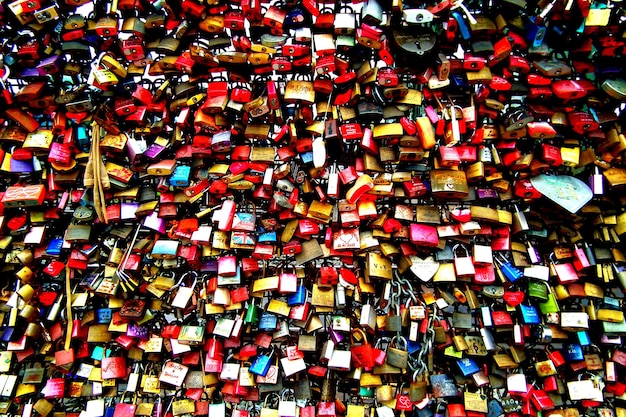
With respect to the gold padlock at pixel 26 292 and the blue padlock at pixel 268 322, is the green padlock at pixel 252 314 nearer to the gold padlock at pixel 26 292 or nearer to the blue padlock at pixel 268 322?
the blue padlock at pixel 268 322

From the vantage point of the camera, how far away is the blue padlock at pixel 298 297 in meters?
3.28

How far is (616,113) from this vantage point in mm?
3223

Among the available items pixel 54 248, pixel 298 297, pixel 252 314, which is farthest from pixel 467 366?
pixel 54 248

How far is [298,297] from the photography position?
10.8 feet

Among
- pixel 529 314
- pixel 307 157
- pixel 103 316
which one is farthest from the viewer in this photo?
pixel 103 316

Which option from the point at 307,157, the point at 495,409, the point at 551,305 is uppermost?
the point at 307,157

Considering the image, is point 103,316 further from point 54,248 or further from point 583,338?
point 583,338

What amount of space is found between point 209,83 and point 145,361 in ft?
6.68

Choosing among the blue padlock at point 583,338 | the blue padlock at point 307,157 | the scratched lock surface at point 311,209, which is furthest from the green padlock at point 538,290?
the blue padlock at point 307,157

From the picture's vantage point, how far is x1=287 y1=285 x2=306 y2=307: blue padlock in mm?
3281

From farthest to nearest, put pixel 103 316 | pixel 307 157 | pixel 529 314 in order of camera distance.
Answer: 1. pixel 103 316
2. pixel 529 314
3. pixel 307 157

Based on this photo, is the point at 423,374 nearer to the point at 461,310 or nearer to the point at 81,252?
the point at 461,310

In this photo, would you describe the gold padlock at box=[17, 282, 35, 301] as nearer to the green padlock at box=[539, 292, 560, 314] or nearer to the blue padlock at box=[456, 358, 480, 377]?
the blue padlock at box=[456, 358, 480, 377]

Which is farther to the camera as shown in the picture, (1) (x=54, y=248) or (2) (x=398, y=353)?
(1) (x=54, y=248)
